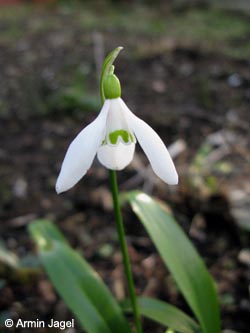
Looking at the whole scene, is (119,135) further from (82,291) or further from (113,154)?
(82,291)

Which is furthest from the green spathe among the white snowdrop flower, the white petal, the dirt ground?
the dirt ground

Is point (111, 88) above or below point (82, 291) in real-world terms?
above

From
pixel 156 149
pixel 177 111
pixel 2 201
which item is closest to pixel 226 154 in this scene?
pixel 177 111

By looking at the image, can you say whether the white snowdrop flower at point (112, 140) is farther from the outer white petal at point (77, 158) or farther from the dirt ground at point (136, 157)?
the dirt ground at point (136, 157)

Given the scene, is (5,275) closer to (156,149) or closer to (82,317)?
(82,317)

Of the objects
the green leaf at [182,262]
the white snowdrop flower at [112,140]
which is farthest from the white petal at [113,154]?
the green leaf at [182,262]

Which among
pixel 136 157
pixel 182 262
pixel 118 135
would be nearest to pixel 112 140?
pixel 118 135
